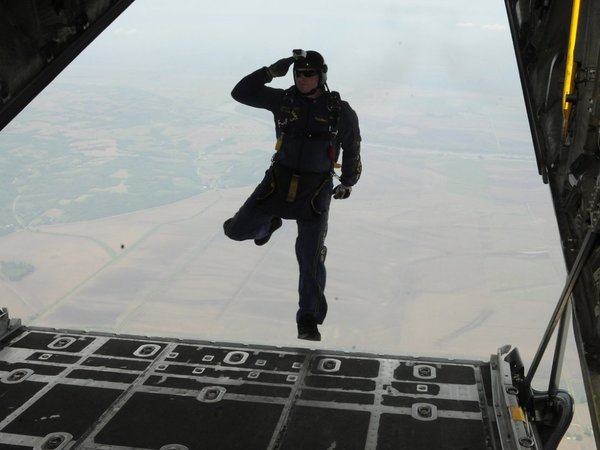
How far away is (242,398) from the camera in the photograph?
4.13 m

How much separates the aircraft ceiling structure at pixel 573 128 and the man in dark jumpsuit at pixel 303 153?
3.81 feet

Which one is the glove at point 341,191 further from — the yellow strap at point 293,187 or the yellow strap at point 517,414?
the yellow strap at point 517,414

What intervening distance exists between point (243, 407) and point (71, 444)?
3.37 ft

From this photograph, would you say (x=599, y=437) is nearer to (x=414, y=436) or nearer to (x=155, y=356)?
(x=414, y=436)

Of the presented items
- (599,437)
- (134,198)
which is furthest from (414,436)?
(134,198)

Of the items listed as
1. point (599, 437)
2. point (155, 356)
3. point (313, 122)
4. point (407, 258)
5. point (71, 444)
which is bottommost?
point (407, 258)

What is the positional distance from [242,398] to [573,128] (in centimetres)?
256

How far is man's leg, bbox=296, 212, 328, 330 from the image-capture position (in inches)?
171

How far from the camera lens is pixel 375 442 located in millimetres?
3611

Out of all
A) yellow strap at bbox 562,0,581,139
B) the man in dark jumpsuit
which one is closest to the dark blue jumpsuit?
the man in dark jumpsuit

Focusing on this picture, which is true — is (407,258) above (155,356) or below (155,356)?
below

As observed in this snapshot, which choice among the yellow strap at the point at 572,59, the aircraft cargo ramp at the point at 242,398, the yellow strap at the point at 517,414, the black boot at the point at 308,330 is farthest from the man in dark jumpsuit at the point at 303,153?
→ the yellow strap at the point at 517,414

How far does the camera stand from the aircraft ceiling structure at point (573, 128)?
285 centimetres

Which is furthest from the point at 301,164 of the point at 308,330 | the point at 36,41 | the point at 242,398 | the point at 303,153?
the point at 36,41
